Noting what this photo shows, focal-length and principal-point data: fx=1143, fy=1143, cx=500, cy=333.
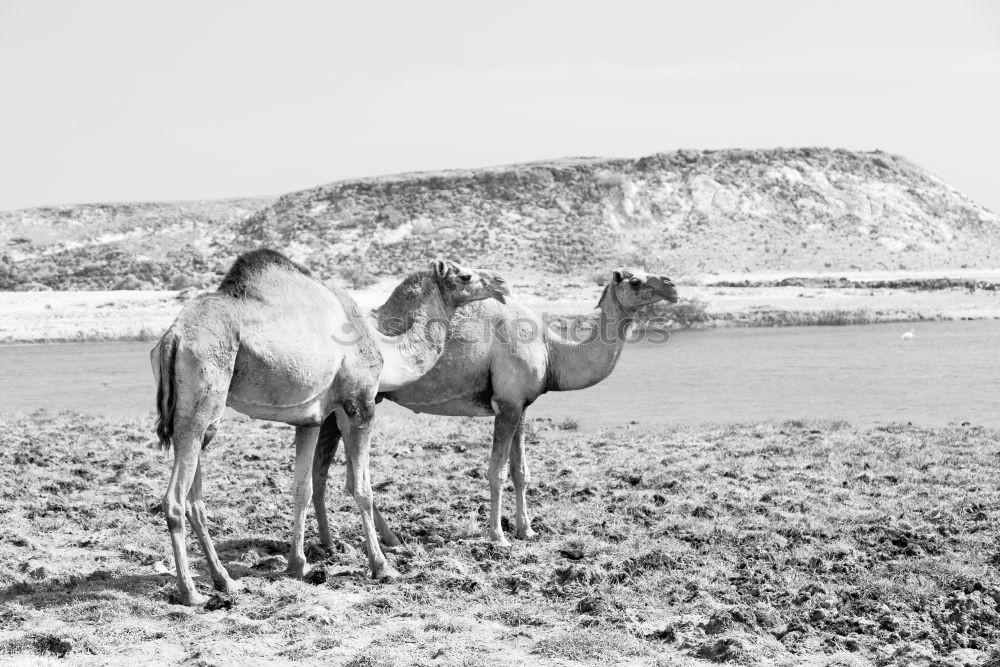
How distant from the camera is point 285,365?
7.93 m

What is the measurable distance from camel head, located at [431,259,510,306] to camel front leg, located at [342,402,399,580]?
132 centimetres

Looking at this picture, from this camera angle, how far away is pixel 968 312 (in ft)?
145

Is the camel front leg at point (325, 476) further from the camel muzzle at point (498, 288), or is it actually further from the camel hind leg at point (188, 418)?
the camel hind leg at point (188, 418)

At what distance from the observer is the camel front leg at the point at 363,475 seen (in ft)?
28.0

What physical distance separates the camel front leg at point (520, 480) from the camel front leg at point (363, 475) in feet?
4.89

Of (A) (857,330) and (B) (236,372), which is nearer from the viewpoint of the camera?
(B) (236,372)

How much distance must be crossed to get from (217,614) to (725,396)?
54.8ft

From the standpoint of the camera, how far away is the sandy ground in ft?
137

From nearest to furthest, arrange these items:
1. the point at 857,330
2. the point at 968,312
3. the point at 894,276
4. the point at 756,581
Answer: the point at 756,581 → the point at 857,330 → the point at 968,312 → the point at 894,276

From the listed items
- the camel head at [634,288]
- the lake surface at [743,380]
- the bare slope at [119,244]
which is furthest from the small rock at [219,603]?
the bare slope at [119,244]

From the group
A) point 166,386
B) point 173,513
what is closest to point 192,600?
point 173,513

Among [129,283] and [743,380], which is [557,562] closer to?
[743,380]

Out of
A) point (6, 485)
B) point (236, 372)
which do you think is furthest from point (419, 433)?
point (236, 372)

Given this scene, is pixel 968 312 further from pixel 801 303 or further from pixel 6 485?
pixel 6 485
